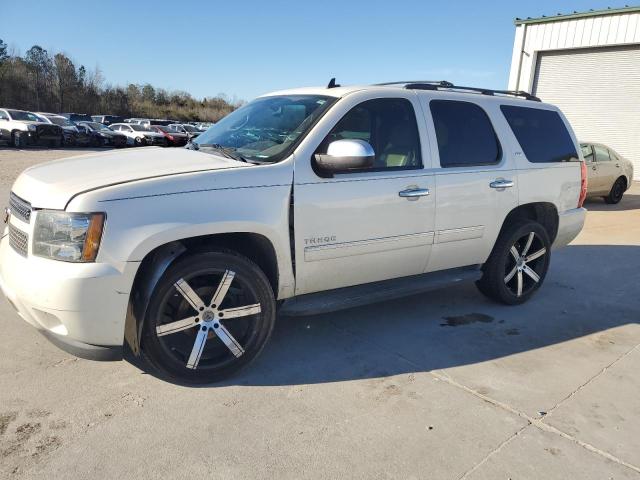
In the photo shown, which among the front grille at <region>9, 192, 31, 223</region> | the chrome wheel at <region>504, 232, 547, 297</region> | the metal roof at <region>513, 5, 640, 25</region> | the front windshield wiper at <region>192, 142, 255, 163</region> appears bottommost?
the chrome wheel at <region>504, 232, 547, 297</region>

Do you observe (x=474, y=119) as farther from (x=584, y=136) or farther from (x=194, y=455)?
(x=584, y=136)

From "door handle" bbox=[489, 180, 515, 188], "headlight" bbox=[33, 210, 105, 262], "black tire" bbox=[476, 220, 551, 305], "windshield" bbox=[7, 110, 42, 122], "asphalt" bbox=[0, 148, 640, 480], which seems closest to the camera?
"asphalt" bbox=[0, 148, 640, 480]

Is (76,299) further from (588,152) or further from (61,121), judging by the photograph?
(61,121)

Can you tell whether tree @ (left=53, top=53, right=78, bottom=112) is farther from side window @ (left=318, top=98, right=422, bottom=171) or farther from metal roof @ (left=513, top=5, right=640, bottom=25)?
side window @ (left=318, top=98, right=422, bottom=171)

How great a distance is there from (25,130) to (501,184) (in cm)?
2661

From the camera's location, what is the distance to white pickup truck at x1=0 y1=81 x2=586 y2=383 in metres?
2.87

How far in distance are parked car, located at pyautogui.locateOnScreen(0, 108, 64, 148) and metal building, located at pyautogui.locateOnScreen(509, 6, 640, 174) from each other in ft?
73.7

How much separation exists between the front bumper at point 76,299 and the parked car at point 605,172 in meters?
12.3

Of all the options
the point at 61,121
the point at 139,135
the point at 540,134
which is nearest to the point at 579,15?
the point at 540,134

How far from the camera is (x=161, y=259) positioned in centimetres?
311

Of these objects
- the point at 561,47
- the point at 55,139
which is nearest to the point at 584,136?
the point at 561,47

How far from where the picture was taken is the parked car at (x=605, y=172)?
1271 centimetres

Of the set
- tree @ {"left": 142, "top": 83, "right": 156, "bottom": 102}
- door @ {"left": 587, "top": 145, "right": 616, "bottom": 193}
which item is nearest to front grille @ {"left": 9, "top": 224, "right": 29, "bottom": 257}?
door @ {"left": 587, "top": 145, "right": 616, "bottom": 193}

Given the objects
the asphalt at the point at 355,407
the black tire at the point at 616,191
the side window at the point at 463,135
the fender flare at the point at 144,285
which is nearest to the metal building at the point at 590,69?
the black tire at the point at 616,191
